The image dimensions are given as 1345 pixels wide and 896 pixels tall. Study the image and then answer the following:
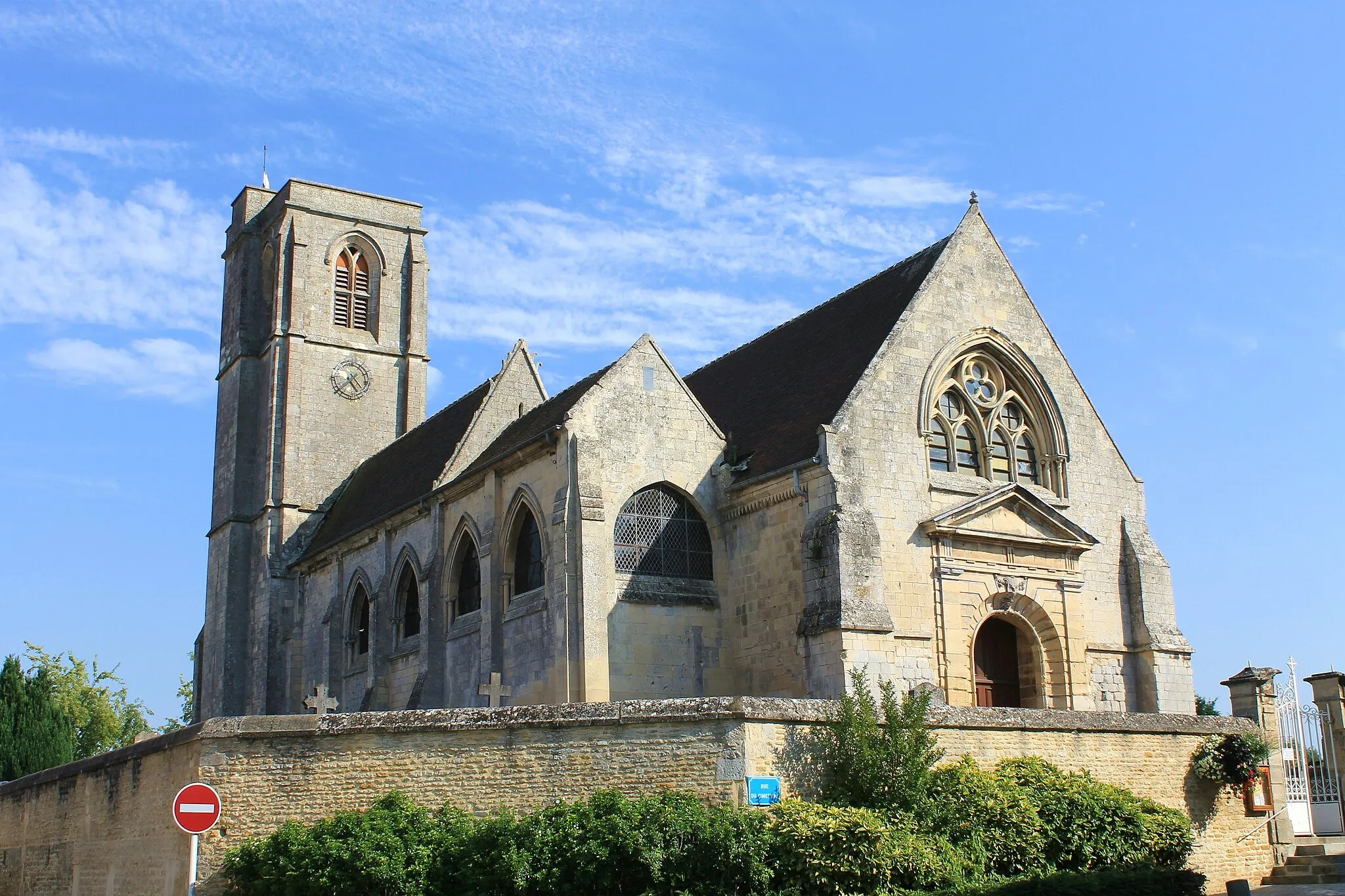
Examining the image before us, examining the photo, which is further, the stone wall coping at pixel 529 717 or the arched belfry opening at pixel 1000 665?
the arched belfry opening at pixel 1000 665

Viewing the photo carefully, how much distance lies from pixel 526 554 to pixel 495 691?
3260 millimetres

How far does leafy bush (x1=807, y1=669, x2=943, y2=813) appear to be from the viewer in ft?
49.6

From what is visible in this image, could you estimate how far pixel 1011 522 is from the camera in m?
22.1

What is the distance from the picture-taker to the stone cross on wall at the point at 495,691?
20.3 metres

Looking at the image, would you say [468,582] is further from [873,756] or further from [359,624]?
[873,756]

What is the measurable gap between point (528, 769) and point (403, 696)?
1225cm

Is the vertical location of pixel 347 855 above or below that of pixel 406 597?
below

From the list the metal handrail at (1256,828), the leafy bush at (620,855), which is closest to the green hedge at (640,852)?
the leafy bush at (620,855)

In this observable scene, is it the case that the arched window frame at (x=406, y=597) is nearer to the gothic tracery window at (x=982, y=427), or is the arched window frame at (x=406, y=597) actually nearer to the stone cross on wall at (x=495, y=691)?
the stone cross on wall at (x=495, y=691)

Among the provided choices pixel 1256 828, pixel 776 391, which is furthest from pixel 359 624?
pixel 1256 828

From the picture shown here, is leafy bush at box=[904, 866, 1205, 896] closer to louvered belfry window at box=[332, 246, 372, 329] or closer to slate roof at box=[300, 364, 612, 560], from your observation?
slate roof at box=[300, 364, 612, 560]

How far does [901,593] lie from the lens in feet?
68.3

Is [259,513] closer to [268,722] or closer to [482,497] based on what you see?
[482,497]

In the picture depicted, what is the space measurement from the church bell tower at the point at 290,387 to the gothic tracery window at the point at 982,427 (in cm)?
1763
